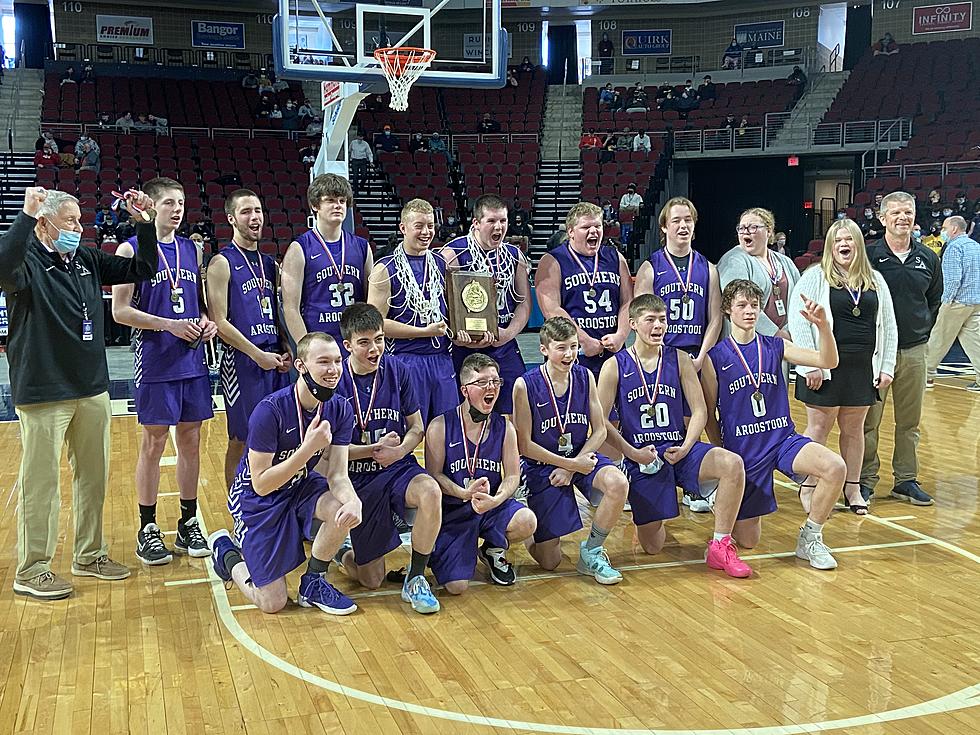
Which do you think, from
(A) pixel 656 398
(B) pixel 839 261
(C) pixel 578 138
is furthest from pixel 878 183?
(A) pixel 656 398

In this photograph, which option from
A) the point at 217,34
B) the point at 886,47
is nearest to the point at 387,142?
the point at 217,34

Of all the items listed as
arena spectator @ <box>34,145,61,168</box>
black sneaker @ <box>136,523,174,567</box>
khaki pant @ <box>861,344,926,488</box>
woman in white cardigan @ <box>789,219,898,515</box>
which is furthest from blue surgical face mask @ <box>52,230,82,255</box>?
arena spectator @ <box>34,145,61,168</box>

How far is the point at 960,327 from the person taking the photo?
408 inches

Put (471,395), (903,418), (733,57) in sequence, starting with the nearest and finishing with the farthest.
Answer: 1. (471,395)
2. (903,418)
3. (733,57)

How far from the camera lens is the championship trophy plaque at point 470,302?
548 cm

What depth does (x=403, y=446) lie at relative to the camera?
4836 millimetres

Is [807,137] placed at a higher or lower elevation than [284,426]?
higher

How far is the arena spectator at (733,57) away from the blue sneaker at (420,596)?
71.9ft

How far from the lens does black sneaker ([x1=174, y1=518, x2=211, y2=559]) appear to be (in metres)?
5.43

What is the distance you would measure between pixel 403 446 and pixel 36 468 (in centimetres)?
173

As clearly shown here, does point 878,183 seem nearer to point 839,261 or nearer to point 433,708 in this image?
point 839,261

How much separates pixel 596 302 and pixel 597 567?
5.50ft

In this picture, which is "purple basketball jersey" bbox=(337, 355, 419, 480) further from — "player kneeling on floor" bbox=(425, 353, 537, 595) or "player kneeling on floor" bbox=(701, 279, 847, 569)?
"player kneeling on floor" bbox=(701, 279, 847, 569)

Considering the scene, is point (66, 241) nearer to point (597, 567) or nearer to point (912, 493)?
point (597, 567)
